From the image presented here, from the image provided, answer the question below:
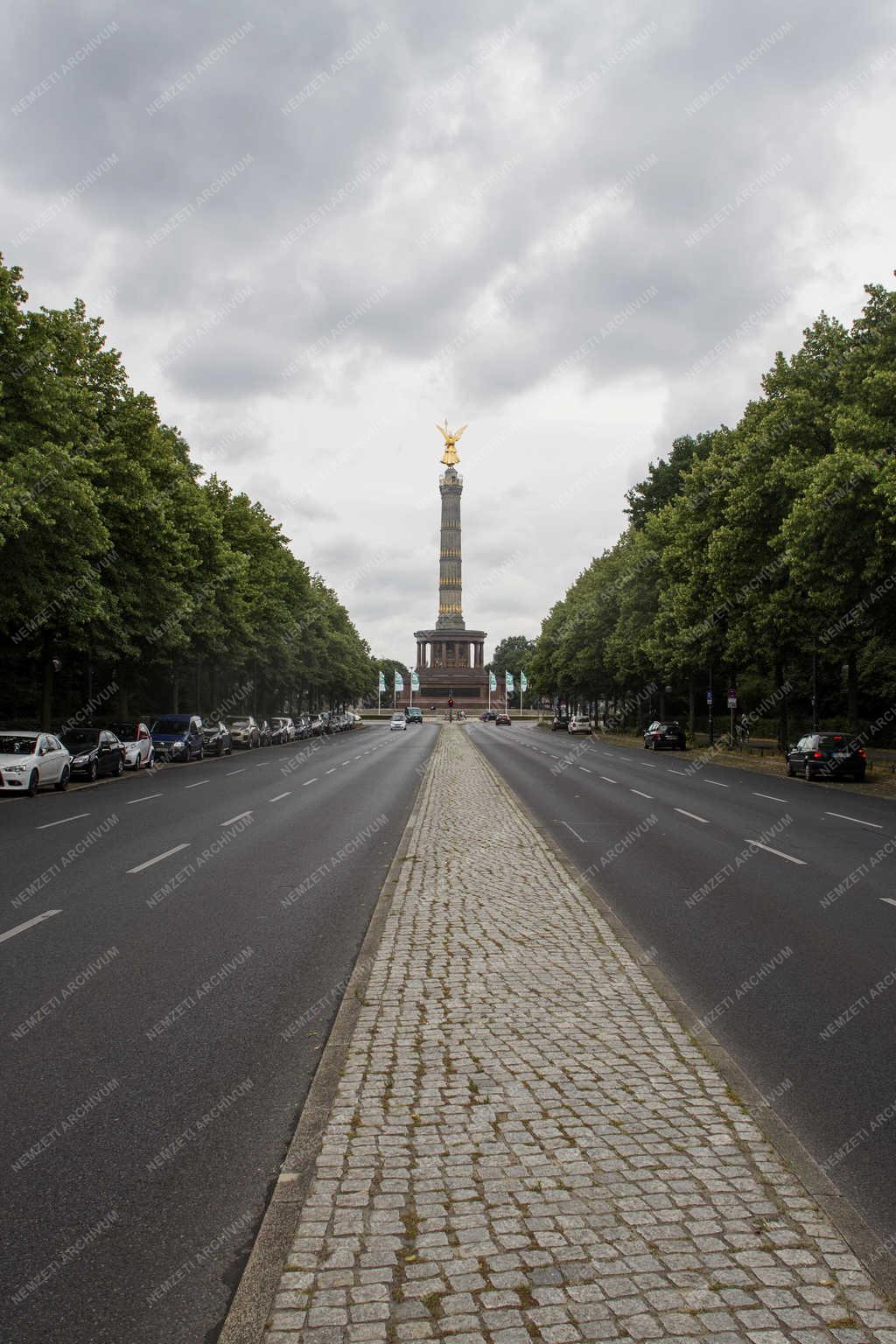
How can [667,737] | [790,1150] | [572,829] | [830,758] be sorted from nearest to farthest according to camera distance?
[790,1150] < [572,829] < [830,758] < [667,737]

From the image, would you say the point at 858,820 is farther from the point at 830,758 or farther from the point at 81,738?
the point at 81,738

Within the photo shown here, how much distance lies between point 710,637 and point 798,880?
31.0m

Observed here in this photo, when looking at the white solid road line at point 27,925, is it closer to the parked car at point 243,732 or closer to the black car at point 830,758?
the black car at point 830,758

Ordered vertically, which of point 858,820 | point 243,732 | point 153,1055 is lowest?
point 858,820

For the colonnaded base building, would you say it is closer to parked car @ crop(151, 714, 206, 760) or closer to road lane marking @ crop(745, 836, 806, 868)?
parked car @ crop(151, 714, 206, 760)

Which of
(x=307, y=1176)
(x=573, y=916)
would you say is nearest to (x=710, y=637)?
(x=573, y=916)

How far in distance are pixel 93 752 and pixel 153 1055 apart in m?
23.7

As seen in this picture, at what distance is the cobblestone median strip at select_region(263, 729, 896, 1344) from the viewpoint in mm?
3033

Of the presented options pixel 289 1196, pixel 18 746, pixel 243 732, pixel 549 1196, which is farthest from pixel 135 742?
pixel 549 1196

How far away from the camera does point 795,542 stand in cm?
2523

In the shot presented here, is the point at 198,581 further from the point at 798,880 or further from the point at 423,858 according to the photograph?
the point at 798,880

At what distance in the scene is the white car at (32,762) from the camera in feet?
73.8

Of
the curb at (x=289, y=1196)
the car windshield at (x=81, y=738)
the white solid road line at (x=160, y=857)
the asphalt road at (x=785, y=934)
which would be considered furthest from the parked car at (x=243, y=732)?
the curb at (x=289, y=1196)

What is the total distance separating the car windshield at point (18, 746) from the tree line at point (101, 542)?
3.03 meters
